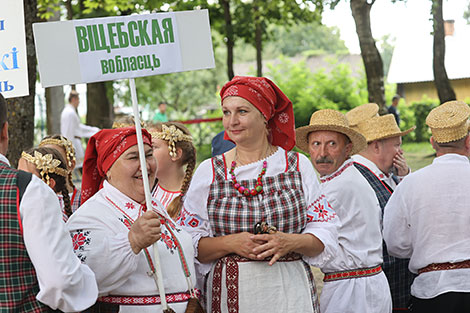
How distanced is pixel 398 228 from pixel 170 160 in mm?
1760

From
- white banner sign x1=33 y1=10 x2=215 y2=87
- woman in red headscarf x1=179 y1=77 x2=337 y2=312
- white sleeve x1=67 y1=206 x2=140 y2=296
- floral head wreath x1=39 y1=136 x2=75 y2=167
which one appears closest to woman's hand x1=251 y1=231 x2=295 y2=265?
woman in red headscarf x1=179 y1=77 x2=337 y2=312

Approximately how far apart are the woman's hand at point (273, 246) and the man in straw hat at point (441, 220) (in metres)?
1.23

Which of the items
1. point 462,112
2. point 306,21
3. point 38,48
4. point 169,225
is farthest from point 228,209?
point 306,21

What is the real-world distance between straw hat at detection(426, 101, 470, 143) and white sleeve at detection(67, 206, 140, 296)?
7.68ft

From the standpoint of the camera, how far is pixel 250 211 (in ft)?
11.7

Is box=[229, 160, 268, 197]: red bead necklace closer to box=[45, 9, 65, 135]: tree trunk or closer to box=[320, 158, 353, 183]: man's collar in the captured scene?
box=[320, 158, 353, 183]: man's collar

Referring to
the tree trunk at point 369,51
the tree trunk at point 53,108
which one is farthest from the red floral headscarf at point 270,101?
the tree trunk at point 53,108

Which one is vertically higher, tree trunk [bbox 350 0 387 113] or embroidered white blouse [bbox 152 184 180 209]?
tree trunk [bbox 350 0 387 113]

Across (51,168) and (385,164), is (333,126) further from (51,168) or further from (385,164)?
(51,168)

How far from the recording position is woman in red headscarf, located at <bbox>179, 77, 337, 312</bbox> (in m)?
3.55

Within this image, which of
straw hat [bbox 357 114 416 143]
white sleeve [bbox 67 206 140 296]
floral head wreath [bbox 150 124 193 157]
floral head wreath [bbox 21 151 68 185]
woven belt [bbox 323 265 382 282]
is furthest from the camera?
straw hat [bbox 357 114 416 143]

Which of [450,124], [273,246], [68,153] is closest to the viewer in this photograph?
[273,246]

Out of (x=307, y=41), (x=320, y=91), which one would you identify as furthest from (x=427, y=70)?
(x=307, y=41)

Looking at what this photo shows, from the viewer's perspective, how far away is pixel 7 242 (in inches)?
100
